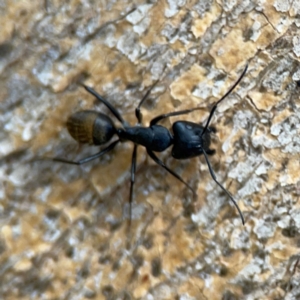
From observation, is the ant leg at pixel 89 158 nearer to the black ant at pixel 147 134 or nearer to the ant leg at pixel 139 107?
the black ant at pixel 147 134

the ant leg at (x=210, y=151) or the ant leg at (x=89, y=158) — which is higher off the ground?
the ant leg at (x=210, y=151)

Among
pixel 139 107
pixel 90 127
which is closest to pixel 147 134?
pixel 139 107

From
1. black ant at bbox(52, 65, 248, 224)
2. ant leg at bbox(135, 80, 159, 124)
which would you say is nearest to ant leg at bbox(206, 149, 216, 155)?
black ant at bbox(52, 65, 248, 224)

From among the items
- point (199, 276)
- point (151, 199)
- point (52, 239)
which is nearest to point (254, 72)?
point (151, 199)

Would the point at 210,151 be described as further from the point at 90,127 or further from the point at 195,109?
the point at 90,127

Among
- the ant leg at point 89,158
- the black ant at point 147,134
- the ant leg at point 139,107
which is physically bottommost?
the ant leg at point 89,158

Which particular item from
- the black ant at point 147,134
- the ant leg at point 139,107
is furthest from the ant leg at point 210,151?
the ant leg at point 139,107
